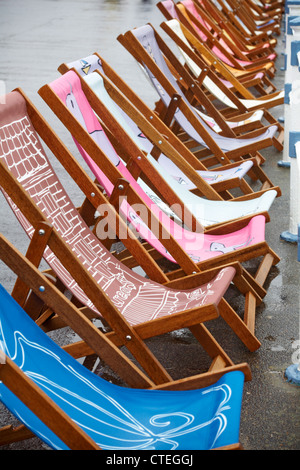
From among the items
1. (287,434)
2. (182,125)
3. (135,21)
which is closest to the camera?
(287,434)

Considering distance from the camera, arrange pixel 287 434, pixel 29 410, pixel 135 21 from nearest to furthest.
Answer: pixel 29 410 → pixel 287 434 → pixel 135 21

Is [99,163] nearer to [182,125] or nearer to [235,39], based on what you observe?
[182,125]

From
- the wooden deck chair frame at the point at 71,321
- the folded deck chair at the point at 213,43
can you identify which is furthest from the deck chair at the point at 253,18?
the wooden deck chair frame at the point at 71,321

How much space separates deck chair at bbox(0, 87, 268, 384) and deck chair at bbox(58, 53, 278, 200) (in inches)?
28.2

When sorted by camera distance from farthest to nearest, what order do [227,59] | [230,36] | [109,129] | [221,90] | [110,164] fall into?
1. [230,36]
2. [227,59]
3. [221,90]
4. [109,129]
5. [110,164]

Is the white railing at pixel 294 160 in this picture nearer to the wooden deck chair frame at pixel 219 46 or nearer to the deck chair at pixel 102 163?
the deck chair at pixel 102 163

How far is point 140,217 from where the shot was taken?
3.07 meters

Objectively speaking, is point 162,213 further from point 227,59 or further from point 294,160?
point 227,59

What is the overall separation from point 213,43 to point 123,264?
14.1 ft

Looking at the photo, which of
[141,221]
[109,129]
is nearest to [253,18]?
[109,129]

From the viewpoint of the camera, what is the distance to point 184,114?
14.9ft

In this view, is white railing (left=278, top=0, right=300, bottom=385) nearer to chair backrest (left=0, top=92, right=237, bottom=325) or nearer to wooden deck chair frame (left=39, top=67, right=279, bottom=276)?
wooden deck chair frame (left=39, top=67, right=279, bottom=276)
